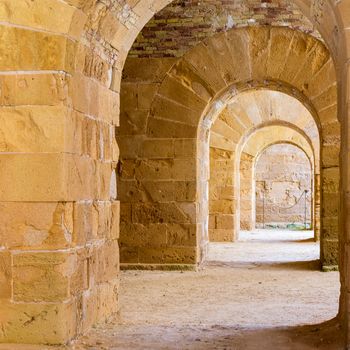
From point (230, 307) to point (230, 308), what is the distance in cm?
5

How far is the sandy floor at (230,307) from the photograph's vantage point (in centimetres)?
418

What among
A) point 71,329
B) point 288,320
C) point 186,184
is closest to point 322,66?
point 186,184

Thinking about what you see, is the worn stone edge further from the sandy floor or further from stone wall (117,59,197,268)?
the sandy floor

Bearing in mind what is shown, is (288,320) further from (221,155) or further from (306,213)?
(306,213)

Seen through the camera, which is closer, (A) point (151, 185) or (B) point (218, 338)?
(B) point (218, 338)

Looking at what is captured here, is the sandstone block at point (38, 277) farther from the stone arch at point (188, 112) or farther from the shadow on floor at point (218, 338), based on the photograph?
the stone arch at point (188, 112)

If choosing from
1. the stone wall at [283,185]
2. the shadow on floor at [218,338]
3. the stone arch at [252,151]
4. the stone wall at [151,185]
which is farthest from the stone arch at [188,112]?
the stone wall at [283,185]

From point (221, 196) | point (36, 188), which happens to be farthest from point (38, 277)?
point (221, 196)

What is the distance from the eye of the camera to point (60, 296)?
3871 millimetres

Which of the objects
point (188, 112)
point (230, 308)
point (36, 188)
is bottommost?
point (230, 308)

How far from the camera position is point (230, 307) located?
5824 mm

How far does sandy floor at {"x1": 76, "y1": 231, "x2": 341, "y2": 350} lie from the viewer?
13.7 ft

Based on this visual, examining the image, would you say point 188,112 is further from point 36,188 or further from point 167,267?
point 36,188

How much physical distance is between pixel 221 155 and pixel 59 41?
9641 mm
